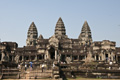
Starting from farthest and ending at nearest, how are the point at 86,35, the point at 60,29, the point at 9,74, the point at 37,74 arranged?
the point at 86,35, the point at 60,29, the point at 9,74, the point at 37,74

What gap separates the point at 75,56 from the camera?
3036 inches

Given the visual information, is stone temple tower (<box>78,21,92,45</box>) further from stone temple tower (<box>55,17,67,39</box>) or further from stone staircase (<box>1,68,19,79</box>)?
stone staircase (<box>1,68,19,79</box>)

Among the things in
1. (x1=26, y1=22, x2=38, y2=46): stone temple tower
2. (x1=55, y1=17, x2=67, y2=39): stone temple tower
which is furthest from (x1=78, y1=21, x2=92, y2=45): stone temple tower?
(x1=26, y1=22, x2=38, y2=46): stone temple tower

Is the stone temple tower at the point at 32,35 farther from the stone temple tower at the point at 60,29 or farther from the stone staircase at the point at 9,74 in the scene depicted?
the stone staircase at the point at 9,74

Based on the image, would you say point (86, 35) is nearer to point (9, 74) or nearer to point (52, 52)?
point (52, 52)

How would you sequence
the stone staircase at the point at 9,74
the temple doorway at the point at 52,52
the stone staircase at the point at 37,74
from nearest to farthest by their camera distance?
the stone staircase at the point at 37,74, the stone staircase at the point at 9,74, the temple doorway at the point at 52,52

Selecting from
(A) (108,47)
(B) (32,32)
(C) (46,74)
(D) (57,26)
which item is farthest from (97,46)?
(C) (46,74)

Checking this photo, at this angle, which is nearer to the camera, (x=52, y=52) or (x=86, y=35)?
(x=52, y=52)

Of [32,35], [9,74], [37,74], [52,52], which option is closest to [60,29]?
[32,35]

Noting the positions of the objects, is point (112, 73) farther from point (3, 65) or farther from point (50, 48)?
point (50, 48)

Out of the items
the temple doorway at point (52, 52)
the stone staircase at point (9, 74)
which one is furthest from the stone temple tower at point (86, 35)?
the stone staircase at point (9, 74)

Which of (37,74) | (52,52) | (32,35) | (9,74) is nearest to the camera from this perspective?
(37,74)

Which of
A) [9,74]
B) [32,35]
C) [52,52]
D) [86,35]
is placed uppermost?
[32,35]

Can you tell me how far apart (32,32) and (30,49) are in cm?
3553
